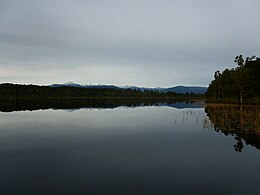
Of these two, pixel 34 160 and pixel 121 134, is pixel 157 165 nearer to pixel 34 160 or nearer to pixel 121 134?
pixel 34 160

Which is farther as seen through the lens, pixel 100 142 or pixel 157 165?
pixel 100 142

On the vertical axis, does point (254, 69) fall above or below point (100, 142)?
above

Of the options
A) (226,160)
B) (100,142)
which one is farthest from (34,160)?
(226,160)

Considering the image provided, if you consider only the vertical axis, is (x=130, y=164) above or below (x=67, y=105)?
below

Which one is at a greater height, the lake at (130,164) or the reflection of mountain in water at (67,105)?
the reflection of mountain in water at (67,105)

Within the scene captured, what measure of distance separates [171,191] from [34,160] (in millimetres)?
9155

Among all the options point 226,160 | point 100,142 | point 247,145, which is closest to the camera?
point 226,160

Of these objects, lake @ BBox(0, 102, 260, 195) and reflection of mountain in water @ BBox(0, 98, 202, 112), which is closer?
lake @ BBox(0, 102, 260, 195)

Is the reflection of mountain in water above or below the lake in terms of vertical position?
above

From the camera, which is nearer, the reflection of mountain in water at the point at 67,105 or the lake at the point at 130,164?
the lake at the point at 130,164

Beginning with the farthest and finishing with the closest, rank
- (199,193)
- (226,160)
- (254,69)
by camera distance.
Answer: (254,69)
(226,160)
(199,193)

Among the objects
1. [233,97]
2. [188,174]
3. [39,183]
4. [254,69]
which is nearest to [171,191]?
[188,174]

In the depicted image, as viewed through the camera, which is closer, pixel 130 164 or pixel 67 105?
pixel 130 164

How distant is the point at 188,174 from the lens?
527 inches
